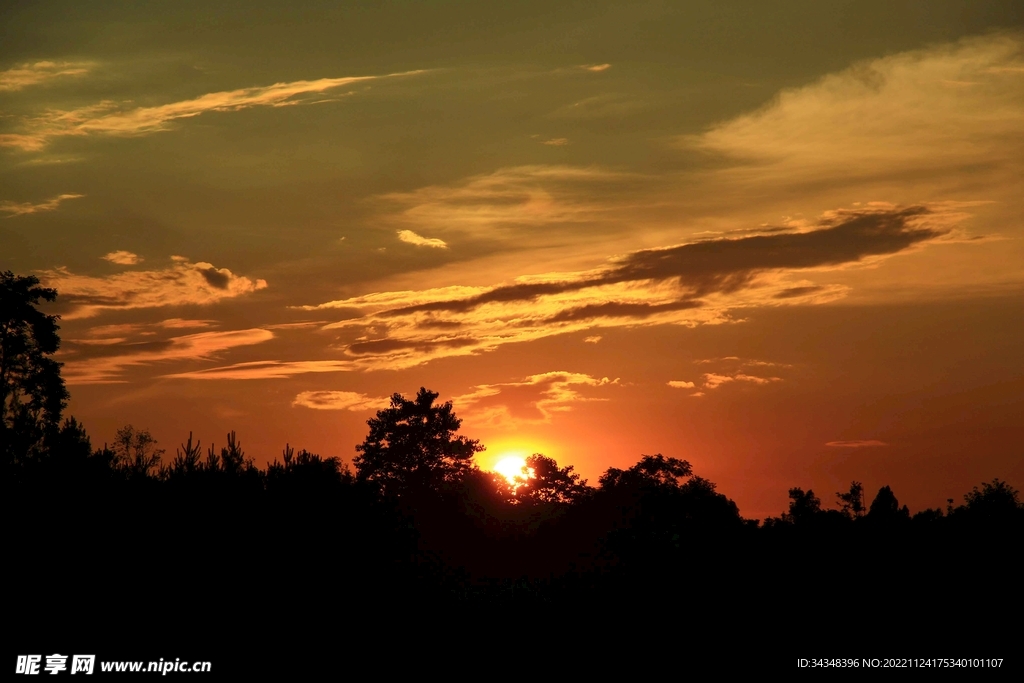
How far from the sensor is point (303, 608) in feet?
140

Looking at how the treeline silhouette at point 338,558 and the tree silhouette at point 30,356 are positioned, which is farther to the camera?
the tree silhouette at point 30,356

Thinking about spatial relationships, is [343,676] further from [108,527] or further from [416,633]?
[108,527]

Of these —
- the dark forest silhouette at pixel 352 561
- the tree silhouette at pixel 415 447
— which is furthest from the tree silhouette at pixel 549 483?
the dark forest silhouette at pixel 352 561

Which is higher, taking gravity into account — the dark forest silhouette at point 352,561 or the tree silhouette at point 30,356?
the tree silhouette at point 30,356

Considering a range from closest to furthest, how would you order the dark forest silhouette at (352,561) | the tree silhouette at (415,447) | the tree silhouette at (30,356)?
the dark forest silhouette at (352,561) < the tree silhouette at (30,356) < the tree silhouette at (415,447)

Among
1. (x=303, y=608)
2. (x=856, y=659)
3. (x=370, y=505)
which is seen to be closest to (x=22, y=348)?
(x=370, y=505)

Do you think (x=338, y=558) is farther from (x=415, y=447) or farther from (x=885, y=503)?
(x=885, y=503)

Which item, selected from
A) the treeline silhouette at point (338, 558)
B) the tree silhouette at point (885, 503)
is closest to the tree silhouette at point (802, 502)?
the tree silhouette at point (885, 503)

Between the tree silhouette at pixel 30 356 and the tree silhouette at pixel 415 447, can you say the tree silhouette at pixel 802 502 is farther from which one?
the tree silhouette at pixel 30 356

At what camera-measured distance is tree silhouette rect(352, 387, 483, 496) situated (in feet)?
382

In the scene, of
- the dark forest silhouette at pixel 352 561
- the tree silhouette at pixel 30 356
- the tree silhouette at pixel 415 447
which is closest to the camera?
the dark forest silhouette at pixel 352 561

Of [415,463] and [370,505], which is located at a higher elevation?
[415,463]

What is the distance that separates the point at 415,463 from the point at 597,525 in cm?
2578

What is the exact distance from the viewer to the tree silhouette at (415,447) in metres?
116
